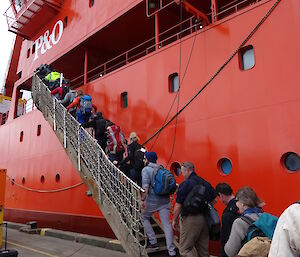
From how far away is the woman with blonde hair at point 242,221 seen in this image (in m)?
2.49

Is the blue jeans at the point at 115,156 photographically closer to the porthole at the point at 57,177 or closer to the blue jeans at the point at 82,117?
the blue jeans at the point at 82,117

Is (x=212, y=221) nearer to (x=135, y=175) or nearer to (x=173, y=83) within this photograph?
(x=135, y=175)

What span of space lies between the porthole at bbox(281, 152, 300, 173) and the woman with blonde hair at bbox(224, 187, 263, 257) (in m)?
1.71

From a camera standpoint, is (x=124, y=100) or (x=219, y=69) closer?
(x=219, y=69)

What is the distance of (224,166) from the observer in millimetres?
4895

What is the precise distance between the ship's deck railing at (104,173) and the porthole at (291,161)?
2107 mm

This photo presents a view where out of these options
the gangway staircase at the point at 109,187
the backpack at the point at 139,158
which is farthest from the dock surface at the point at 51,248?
the backpack at the point at 139,158

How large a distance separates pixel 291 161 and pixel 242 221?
2033 millimetres

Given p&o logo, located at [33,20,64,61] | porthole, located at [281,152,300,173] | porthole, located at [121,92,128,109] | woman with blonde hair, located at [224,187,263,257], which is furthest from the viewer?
p&o logo, located at [33,20,64,61]

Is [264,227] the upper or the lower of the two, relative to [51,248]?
upper

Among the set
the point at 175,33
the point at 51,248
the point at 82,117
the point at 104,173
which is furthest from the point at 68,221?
Answer: the point at 175,33

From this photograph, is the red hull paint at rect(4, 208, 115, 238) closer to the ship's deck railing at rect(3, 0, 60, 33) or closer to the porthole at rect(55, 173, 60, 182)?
the porthole at rect(55, 173, 60, 182)

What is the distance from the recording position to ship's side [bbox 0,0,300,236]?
4297mm

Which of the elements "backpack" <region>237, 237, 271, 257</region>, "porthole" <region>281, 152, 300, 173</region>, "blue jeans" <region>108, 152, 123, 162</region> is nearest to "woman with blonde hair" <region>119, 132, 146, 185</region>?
"blue jeans" <region>108, 152, 123, 162</region>
